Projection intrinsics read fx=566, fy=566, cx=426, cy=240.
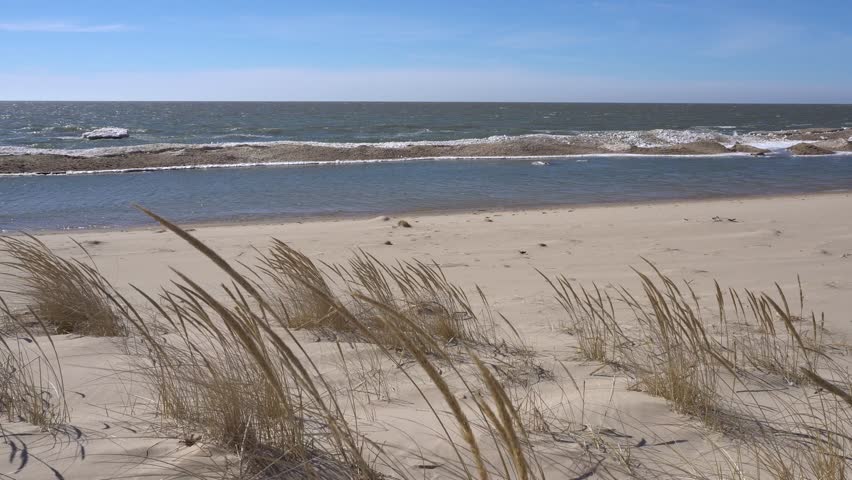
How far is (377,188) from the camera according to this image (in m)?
14.8

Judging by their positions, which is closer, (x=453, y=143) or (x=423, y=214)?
(x=423, y=214)

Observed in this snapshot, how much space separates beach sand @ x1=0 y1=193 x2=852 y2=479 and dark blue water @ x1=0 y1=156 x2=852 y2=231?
135 centimetres

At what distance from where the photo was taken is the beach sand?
2059 mm

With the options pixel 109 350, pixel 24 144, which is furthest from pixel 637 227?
pixel 24 144

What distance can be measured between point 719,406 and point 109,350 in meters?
3.21

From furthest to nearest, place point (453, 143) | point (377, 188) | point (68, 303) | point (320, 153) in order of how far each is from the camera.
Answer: point (453, 143)
point (320, 153)
point (377, 188)
point (68, 303)

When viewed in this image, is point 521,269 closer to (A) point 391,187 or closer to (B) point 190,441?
(B) point 190,441

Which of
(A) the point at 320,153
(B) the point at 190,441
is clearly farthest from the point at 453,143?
(B) the point at 190,441

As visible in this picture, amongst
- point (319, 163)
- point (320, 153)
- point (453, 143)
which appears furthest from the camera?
point (453, 143)

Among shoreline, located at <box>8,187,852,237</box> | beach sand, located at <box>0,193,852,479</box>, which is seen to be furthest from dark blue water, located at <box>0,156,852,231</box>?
beach sand, located at <box>0,193,852,479</box>

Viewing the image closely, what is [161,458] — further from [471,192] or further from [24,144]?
[24,144]

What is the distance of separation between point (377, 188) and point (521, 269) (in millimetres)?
8777

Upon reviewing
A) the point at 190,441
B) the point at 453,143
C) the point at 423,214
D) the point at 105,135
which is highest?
the point at 105,135

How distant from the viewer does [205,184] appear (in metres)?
15.4
